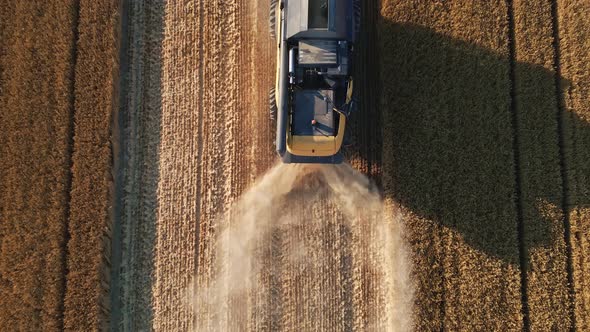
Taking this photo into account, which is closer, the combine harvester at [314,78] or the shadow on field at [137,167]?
the combine harvester at [314,78]

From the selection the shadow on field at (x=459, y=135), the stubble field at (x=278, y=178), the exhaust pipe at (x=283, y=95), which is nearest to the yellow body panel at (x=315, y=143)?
the exhaust pipe at (x=283, y=95)

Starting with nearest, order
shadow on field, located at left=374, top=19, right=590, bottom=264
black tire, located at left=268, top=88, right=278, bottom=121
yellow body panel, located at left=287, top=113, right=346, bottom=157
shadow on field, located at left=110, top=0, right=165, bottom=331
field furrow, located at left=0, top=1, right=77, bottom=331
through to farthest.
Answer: yellow body panel, located at left=287, top=113, right=346, bottom=157 < field furrow, located at left=0, top=1, right=77, bottom=331 < black tire, located at left=268, top=88, right=278, bottom=121 < shadow on field, located at left=110, top=0, right=165, bottom=331 < shadow on field, located at left=374, top=19, right=590, bottom=264

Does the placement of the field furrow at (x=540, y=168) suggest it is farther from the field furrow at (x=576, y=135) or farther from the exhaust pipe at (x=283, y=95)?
the exhaust pipe at (x=283, y=95)

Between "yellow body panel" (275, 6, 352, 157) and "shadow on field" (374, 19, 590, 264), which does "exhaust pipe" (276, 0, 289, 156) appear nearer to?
"yellow body panel" (275, 6, 352, 157)

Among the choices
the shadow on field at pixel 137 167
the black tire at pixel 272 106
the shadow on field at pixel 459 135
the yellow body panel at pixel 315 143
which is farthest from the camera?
the shadow on field at pixel 459 135

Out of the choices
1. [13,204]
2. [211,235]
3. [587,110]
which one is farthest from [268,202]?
[587,110]

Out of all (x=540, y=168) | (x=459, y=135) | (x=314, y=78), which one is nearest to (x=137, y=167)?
(x=314, y=78)

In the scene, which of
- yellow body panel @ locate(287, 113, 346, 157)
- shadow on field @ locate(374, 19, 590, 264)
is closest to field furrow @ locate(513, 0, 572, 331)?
shadow on field @ locate(374, 19, 590, 264)
